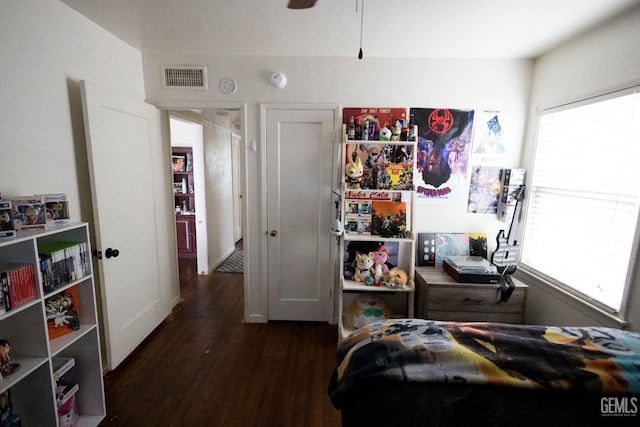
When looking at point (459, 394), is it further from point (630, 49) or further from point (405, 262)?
point (630, 49)

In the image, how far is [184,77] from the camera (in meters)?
2.30

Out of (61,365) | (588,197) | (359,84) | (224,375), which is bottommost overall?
(224,375)

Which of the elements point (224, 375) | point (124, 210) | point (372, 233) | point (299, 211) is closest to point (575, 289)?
point (372, 233)

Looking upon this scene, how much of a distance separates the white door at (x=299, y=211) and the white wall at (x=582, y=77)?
1658 millimetres

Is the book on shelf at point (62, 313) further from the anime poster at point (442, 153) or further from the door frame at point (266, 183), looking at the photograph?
the anime poster at point (442, 153)

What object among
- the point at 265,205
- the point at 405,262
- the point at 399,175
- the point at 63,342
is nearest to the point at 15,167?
the point at 63,342

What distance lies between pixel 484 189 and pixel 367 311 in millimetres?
1478

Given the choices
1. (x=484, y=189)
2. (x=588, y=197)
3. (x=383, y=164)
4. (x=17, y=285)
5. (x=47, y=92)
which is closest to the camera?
(x=17, y=285)

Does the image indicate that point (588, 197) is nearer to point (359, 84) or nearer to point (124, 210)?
point (359, 84)

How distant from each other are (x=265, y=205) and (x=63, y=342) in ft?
5.01

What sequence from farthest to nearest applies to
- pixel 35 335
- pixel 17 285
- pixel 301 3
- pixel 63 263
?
pixel 63 263, pixel 35 335, pixel 17 285, pixel 301 3

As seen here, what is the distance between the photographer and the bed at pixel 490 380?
2.63 ft

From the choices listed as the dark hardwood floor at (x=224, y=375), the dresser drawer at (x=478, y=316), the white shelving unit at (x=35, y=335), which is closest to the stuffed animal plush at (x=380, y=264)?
the dresser drawer at (x=478, y=316)

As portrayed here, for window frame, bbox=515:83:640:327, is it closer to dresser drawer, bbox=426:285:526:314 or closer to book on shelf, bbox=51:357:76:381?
dresser drawer, bbox=426:285:526:314
